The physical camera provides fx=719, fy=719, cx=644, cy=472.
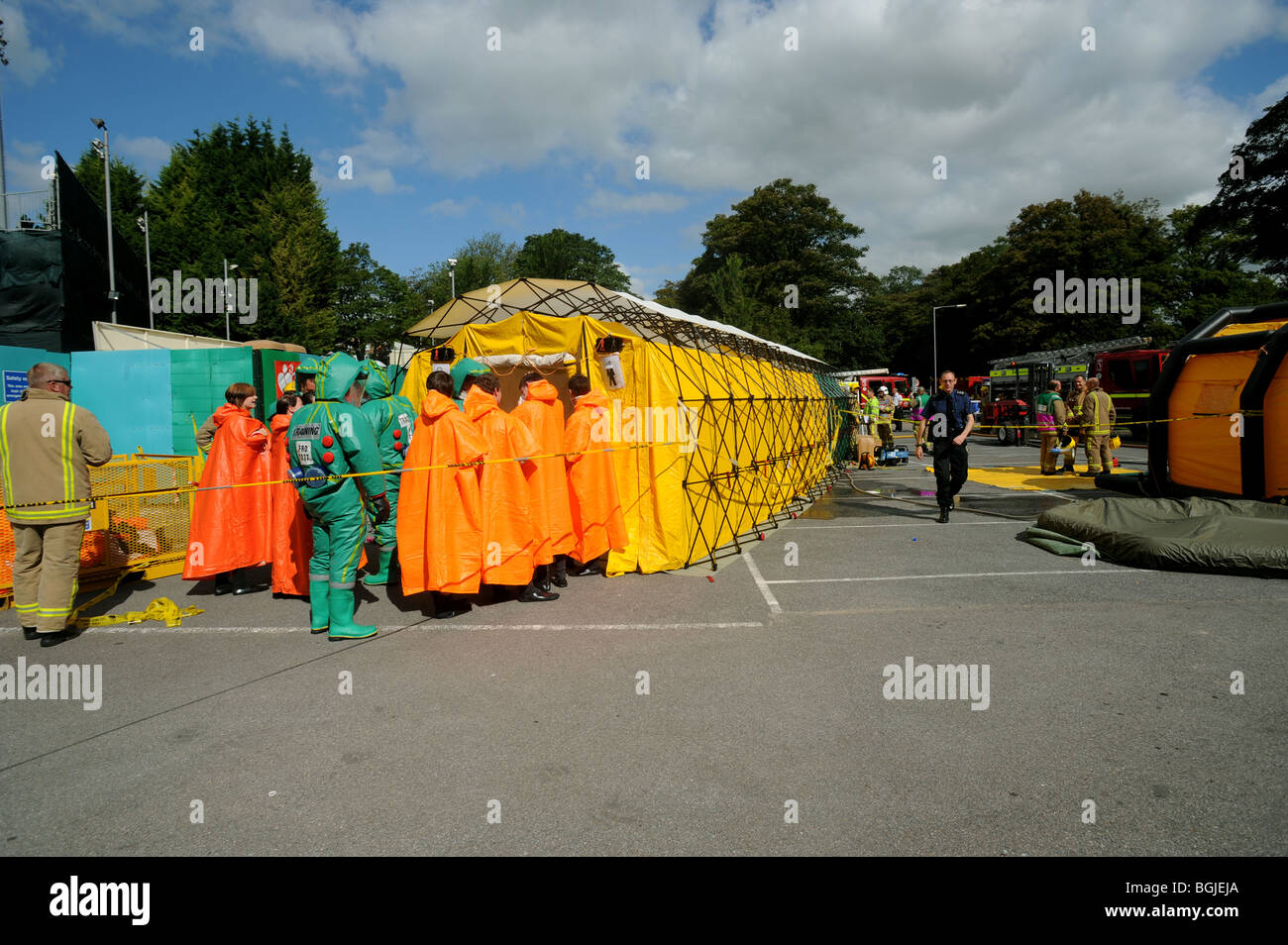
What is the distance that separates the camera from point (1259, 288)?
42031 mm

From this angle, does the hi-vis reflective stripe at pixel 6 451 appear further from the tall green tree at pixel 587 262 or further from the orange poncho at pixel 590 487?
the tall green tree at pixel 587 262

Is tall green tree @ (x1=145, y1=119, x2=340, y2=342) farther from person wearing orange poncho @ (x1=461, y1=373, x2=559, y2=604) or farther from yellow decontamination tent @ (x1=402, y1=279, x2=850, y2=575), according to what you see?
person wearing orange poncho @ (x1=461, y1=373, x2=559, y2=604)

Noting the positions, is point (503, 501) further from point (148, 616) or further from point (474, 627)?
point (148, 616)

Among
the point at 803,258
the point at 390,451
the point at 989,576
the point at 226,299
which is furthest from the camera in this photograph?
the point at 803,258

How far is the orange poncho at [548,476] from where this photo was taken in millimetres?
6805

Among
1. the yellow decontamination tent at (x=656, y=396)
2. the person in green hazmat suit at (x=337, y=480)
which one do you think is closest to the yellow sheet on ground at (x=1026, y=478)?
the yellow decontamination tent at (x=656, y=396)

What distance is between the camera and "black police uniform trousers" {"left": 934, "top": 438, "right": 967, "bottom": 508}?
10188 mm

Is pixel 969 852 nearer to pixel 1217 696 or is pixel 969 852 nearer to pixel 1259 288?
pixel 1217 696

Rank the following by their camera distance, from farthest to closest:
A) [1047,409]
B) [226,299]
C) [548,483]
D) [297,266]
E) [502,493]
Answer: [297,266] → [226,299] → [1047,409] → [548,483] → [502,493]

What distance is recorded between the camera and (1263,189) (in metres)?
30.9

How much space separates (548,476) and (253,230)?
110 feet

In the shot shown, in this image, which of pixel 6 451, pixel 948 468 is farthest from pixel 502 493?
pixel 948 468
